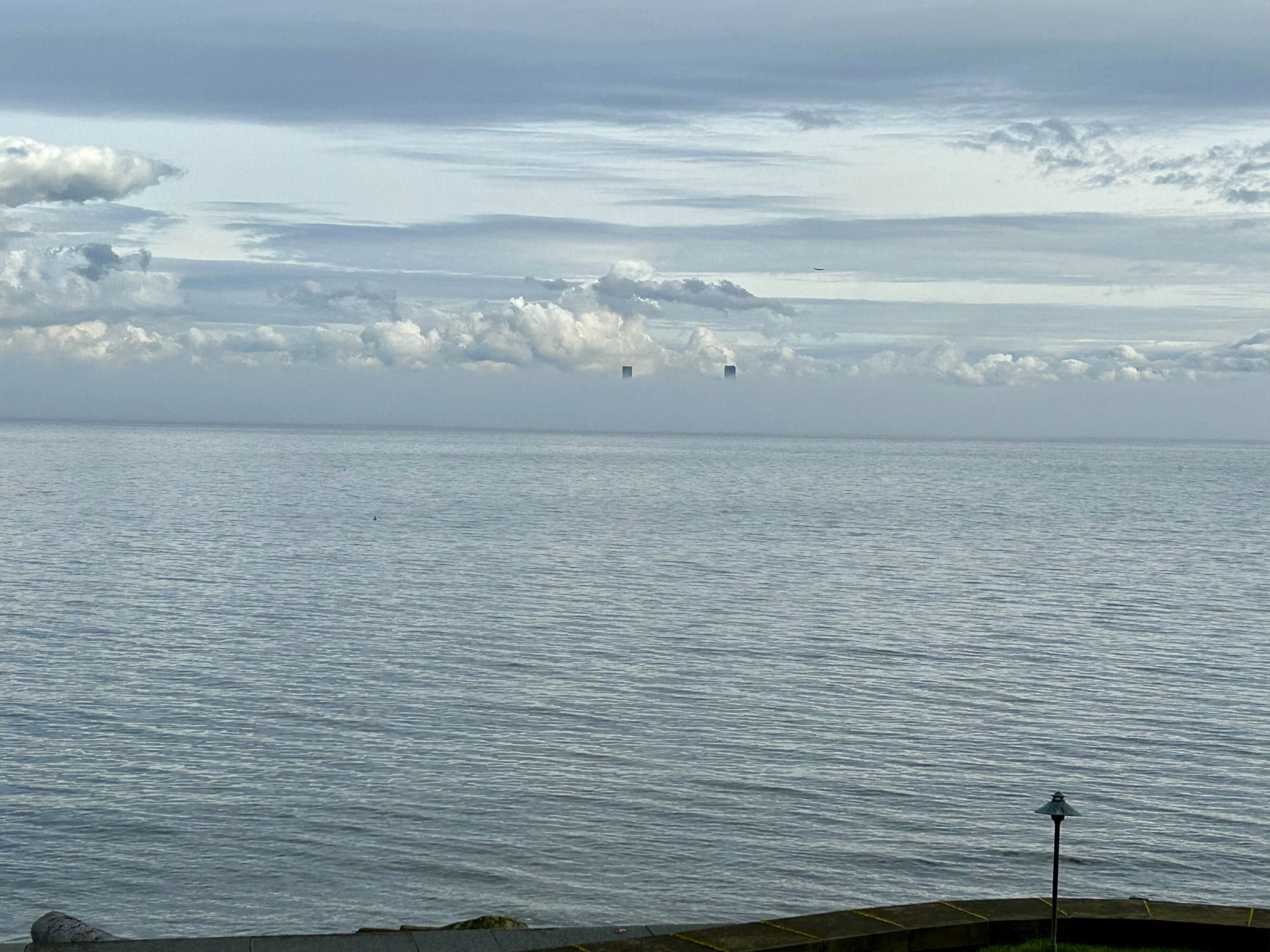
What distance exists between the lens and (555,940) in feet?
56.4

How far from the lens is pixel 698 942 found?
16375 mm

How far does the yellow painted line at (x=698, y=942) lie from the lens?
16.1 metres

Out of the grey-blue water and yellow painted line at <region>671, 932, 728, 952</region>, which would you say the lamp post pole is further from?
the grey-blue water

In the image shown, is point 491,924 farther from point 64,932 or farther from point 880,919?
point 64,932

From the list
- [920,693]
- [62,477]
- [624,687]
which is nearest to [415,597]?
[624,687]

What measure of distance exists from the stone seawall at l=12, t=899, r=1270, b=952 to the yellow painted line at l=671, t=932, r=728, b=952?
0.06ft

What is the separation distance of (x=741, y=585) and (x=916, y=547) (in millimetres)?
27948

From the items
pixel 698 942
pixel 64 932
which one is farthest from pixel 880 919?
pixel 64 932

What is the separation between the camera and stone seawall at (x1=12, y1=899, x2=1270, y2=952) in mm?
16375

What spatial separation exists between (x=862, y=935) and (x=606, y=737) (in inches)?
742

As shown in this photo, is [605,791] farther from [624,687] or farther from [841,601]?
[841,601]

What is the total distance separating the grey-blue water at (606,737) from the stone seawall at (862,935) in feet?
22.0

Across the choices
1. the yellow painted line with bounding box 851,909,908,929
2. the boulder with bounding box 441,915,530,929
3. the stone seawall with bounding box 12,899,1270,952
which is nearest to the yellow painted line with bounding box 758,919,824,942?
the stone seawall with bounding box 12,899,1270,952

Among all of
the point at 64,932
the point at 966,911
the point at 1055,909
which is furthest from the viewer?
the point at 966,911
